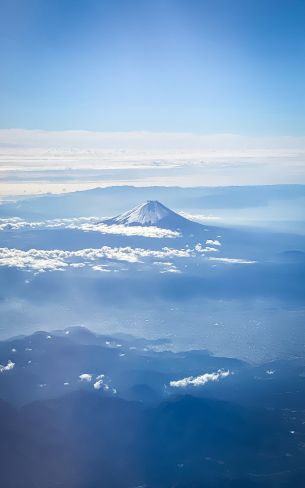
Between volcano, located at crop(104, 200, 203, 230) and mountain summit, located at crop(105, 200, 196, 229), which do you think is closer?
volcano, located at crop(104, 200, 203, 230)

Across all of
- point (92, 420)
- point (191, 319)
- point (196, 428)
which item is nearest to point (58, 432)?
point (92, 420)

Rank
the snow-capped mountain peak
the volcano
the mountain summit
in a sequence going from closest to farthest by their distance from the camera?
the volcano
the mountain summit
the snow-capped mountain peak

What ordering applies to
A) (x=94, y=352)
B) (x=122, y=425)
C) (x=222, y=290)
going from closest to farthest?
(x=122, y=425), (x=94, y=352), (x=222, y=290)

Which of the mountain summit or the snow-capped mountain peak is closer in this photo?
the mountain summit

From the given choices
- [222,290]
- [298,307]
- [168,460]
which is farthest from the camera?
[222,290]

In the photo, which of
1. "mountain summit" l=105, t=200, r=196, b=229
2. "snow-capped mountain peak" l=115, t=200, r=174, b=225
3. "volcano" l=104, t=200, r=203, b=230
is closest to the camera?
"volcano" l=104, t=200, r=203, b=230

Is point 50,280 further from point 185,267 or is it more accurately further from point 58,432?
point 58,432

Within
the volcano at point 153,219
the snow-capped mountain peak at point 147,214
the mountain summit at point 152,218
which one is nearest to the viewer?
the volcano at point 153,219

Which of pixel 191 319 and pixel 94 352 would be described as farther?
pixel 191 319
